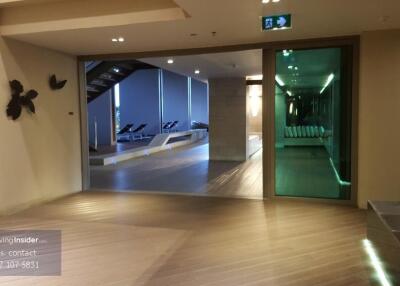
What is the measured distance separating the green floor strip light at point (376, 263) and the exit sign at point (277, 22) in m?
2.58

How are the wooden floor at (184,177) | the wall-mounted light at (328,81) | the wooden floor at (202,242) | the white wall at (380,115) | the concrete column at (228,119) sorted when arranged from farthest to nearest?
1. the concrete column at (228,119)
2. the wooden floor at (184,177)
3. the wall-mounted light at (328,81)
4. the white wall at (380,115)
5. the wooden floor at (202,242)

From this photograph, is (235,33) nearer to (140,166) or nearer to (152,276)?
(152,276)

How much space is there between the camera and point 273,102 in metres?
5.62

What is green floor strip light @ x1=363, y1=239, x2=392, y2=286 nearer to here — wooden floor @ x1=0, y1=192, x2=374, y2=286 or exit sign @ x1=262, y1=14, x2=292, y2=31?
wooden floor @ x1=0, y1=192, x2=374, y2=286

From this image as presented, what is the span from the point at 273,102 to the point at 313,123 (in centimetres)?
91

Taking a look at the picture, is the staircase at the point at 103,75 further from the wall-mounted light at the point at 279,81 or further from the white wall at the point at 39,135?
the wall-mounted light at the point at 279,81

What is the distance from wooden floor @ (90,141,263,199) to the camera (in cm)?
650

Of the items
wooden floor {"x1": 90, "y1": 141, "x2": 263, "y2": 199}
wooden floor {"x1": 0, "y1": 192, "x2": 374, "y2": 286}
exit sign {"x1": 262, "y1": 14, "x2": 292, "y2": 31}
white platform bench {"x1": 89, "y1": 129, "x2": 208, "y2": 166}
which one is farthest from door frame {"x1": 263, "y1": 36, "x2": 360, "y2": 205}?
white platform bench {"x1": 89, "y1": 129, "x2": 208, "y2": 166}

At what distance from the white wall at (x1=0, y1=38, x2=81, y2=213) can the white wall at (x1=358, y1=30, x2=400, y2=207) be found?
16.0ft

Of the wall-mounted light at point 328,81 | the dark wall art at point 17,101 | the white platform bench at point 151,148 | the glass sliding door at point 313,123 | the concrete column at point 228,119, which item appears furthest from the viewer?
the concrete column at point 228,119

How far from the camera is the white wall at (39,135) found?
494 centimetres

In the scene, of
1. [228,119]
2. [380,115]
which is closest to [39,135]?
[380,115]

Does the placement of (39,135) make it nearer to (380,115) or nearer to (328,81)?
(328,81)

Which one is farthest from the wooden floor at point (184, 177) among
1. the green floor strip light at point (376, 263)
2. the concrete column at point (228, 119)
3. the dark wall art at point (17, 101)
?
the green floor strip light at point (376, 263)
